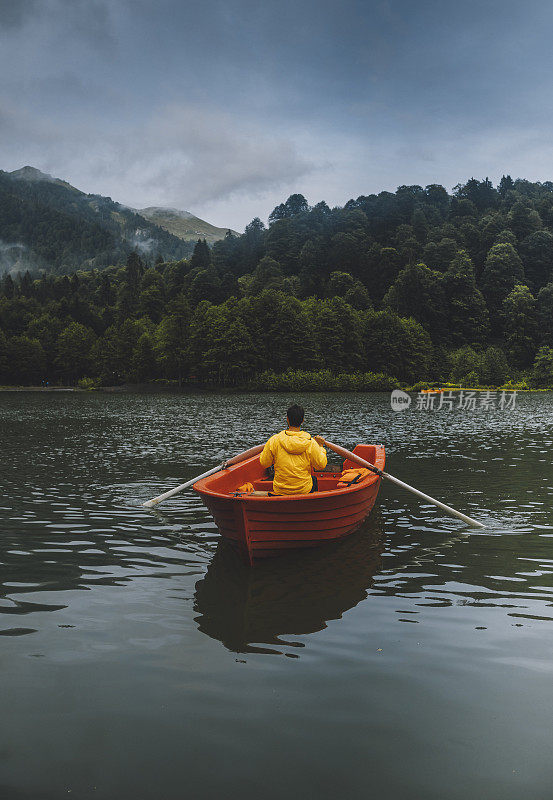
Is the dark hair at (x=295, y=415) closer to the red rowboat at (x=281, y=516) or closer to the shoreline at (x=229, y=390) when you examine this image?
the red rowboat at (x=281, y=516)

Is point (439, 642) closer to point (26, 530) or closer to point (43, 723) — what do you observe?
point (43, 723)

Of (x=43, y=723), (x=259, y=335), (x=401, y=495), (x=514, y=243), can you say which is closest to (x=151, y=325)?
(x=259, y=335)

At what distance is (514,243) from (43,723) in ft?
618

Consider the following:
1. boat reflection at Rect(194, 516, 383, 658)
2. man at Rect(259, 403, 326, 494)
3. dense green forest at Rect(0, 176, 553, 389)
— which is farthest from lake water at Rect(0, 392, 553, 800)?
dense green forest at Rect(0, 176, 553, 389)

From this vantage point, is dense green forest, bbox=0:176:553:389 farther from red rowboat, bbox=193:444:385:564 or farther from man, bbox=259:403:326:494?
man, bbox=259:403:326:494

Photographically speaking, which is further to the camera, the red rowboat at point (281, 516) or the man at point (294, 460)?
the man at point (294, 460)

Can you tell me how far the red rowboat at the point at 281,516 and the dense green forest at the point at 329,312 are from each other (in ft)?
304

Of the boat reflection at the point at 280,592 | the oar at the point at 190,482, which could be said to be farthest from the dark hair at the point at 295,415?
the oar at the point at 190,482

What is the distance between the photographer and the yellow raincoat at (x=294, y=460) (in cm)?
1029

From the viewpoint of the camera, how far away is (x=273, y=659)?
6188mm

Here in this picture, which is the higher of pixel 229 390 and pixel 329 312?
pixel 329 312

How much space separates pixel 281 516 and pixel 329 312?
115244mm

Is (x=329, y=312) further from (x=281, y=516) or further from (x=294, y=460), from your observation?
(x=281, y=516)

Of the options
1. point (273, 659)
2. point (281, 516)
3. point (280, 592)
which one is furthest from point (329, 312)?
point (273, 659)
